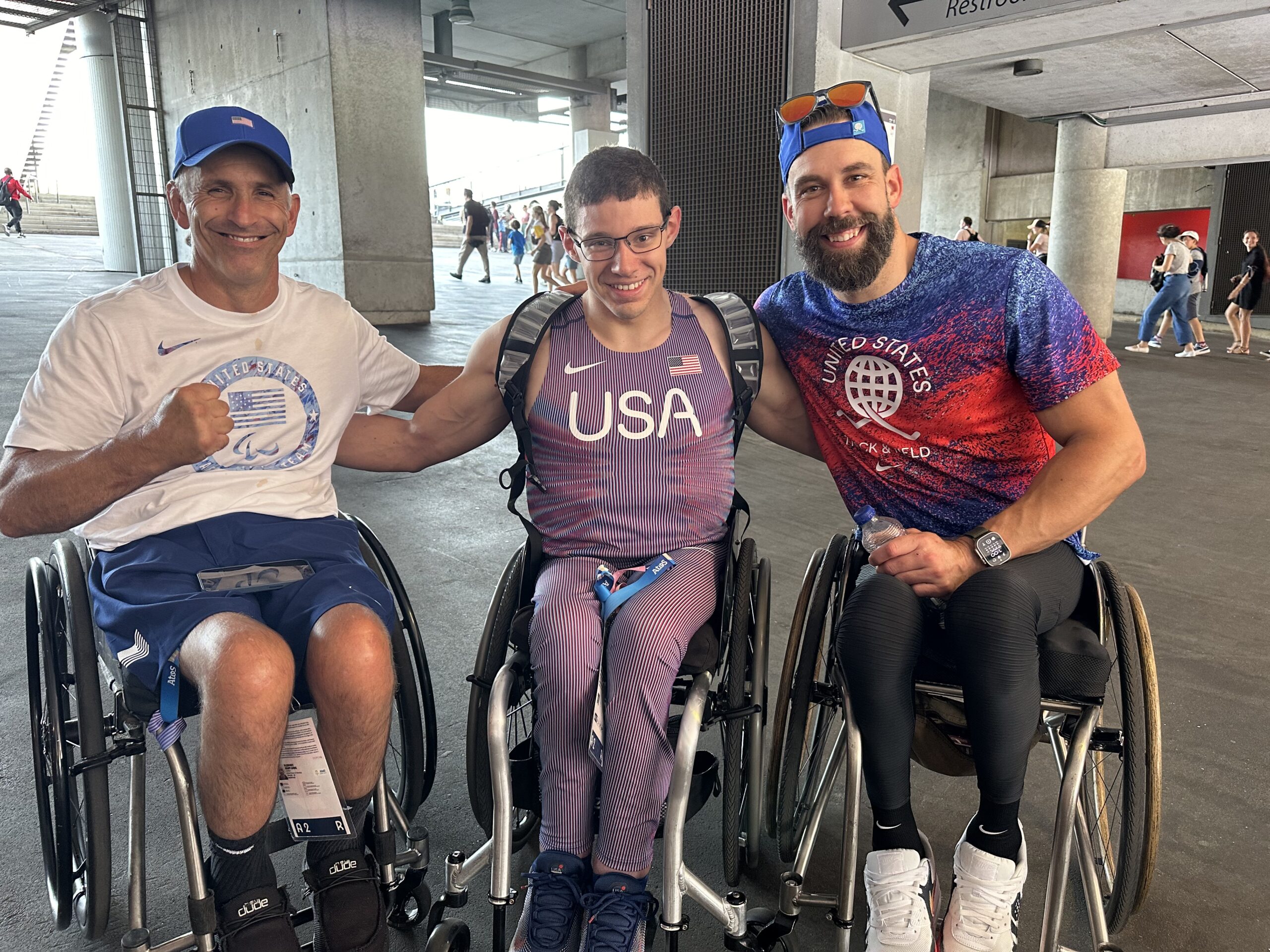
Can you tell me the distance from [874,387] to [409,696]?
3.38ft

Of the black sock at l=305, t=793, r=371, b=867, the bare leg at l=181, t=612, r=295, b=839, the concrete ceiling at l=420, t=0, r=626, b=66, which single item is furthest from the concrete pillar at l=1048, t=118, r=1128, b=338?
the bare leg at l=181, t=612, r=295, b=839

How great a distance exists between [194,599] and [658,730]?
2.58 ft

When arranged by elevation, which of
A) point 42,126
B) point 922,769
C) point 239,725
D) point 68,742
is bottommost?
point 922,769

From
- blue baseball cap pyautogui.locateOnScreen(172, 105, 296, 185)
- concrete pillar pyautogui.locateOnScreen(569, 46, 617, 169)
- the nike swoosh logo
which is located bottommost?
the nike swoosh logo

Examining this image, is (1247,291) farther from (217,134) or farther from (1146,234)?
(217,134)

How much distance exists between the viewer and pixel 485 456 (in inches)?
202

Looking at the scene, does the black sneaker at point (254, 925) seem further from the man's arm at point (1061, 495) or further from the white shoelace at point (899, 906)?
the man's arm at point (1061, 495)

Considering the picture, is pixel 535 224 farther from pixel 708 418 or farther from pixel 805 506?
pixel 708 418

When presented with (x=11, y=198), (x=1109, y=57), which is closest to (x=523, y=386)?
(x=1109, y=57)

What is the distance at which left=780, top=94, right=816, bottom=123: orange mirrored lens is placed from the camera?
175cm

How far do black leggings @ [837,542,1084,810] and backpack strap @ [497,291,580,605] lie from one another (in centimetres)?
58

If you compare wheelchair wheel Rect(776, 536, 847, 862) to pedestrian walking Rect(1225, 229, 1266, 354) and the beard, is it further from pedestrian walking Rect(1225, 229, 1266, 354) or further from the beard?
pedestrian walking Rect(1225, 229, 1266, 354)

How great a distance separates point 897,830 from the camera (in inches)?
56.7

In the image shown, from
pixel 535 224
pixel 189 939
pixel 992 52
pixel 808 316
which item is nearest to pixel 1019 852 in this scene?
pixel 808 316
